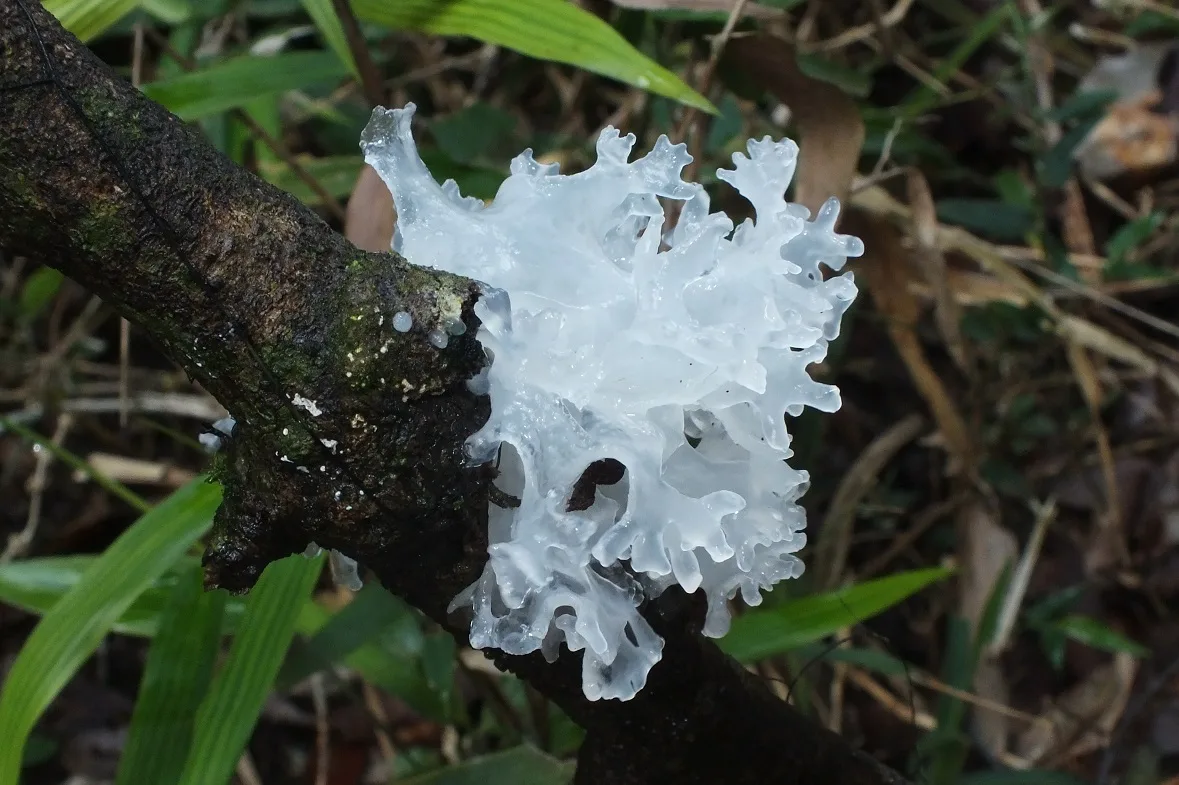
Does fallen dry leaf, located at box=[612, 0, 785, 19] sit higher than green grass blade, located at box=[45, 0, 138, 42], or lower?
lower

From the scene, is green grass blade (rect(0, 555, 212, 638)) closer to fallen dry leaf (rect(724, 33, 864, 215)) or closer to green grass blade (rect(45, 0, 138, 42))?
green grass blade (rect(45, 0, 138, 42))

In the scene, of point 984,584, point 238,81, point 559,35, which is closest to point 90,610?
point 238,81

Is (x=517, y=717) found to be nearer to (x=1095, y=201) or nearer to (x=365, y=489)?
(x=365, y=489)

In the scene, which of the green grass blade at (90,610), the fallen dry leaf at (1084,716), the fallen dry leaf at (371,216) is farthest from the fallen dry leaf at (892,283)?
the green grass blade at (90,610)

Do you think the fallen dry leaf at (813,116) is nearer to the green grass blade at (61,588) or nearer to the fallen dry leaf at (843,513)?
the fallen dry leaf at (843,513)

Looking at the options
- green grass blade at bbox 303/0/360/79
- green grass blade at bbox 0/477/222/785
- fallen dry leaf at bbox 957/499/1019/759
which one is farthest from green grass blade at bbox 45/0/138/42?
fallen dry leaf at bbox 957/499/1019/759

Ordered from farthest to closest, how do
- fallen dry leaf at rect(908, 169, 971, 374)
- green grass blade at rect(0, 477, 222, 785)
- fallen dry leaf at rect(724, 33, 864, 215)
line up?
fallen dry leaf at rect(908, 169, 971, 374)
fallen dry leaf at rect(724, 33, 864, 215)
green grass blade at rect(0, 477, 222, 785)

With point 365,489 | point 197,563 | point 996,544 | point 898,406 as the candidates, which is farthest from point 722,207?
point 365,489
